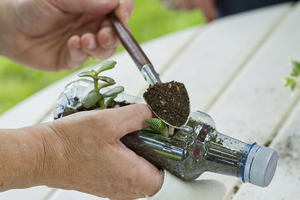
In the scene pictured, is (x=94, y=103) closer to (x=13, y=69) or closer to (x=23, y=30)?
(x=23, y=30)

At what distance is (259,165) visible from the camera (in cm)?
57

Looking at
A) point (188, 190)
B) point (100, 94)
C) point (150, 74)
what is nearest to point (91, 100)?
point (100, 94)

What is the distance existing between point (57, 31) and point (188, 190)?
82 centimetres

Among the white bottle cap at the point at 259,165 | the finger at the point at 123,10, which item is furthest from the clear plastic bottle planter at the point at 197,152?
the finger at the point at 123,10

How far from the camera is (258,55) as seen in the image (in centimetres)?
119

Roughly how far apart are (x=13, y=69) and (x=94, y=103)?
1.89m

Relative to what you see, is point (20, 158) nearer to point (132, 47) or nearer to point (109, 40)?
point (132, 47)

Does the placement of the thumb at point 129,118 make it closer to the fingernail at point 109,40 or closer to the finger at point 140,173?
the finger at point 140,173

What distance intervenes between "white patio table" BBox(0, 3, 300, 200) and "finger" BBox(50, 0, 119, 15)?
0.31 metres

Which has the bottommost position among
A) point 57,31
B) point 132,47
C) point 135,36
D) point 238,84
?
point 238,84

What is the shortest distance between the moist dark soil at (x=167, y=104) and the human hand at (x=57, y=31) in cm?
49

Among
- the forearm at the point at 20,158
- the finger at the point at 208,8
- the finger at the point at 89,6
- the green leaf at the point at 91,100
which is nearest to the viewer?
the forearm at the point at 20,158

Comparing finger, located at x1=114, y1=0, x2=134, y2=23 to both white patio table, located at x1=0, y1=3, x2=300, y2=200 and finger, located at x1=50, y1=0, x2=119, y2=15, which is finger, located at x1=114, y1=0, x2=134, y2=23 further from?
white patio table, located at x1=0, y1=3, x2=300, y2=200

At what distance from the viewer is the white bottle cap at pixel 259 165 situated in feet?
1.85
